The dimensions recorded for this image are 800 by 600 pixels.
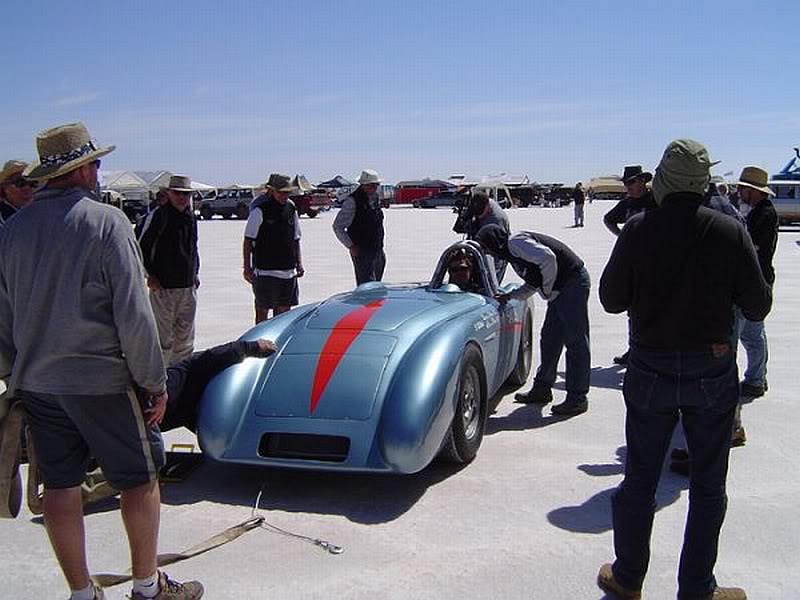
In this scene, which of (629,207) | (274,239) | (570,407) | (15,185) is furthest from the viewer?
(274,239)

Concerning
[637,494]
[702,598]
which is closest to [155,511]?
[637,494]

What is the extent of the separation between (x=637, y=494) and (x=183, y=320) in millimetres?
4571

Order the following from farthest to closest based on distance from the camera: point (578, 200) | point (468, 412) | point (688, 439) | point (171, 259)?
point (578, 200) → point (171, 259) → point (468, 412) → point (688, 439)

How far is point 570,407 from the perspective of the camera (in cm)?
617

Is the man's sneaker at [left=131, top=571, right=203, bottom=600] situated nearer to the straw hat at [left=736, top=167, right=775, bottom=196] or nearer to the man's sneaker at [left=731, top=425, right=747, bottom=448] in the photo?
the man's sneaker at [left=731, top=425, right=747, bottom=448]

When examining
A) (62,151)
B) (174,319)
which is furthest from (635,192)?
(62,151)

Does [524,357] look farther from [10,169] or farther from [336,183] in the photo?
[336,183]

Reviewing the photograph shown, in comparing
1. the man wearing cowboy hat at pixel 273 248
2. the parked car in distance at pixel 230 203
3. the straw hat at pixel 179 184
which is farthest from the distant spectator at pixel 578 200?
the straw hat at pixel 179 184

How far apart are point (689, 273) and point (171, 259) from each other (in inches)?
183

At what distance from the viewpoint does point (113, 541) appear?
4055 millimetres

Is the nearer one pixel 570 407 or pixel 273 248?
Result: pixel 570 407

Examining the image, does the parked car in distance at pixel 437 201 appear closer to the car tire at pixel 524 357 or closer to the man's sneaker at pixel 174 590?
the car tire at pixel 524 357

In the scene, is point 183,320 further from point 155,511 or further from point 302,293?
point 302,293

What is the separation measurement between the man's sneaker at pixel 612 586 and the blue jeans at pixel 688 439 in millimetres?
35
